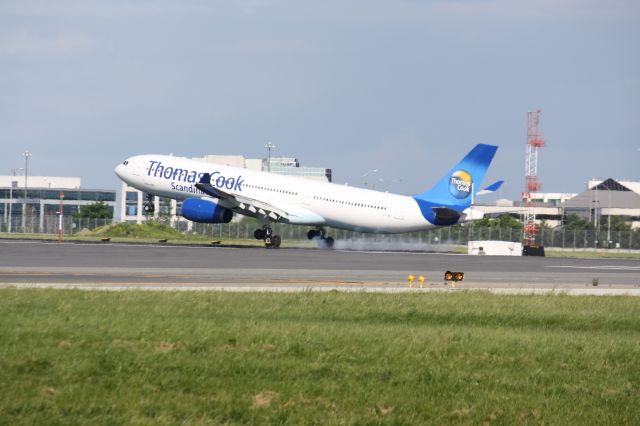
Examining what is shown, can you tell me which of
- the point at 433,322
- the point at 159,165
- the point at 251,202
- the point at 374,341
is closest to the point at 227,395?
the point at 374,341

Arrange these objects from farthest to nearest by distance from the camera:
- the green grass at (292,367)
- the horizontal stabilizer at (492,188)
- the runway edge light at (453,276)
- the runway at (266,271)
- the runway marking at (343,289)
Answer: the horizontal stabilizer at (492,188), the runway edge light at (453,276), the runway at (266,271), the runway marking at (343,289), the green grass at (292,367)

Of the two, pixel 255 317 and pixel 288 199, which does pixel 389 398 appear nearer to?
pixel 255 317

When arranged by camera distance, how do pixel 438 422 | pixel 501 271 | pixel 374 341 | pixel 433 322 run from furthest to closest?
pixel 501 271
pixel 433 322
pixel 374 341
pixel 438 422

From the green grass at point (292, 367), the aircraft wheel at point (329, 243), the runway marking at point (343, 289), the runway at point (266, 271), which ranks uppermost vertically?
the aircraft wheel at point (329, 243)

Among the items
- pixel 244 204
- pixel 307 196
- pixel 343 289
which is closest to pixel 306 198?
pixel 307 196

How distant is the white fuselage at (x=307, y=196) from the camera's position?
7562 cm

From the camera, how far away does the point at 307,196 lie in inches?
3014

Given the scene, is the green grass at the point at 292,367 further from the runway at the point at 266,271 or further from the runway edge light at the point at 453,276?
the runway edge light at the point at 453,276

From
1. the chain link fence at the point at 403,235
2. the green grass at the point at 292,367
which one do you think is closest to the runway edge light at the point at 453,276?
the green grass at the point at 292,367

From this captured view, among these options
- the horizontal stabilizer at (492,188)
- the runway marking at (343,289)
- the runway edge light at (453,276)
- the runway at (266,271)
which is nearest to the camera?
the runway marking at (343,289)

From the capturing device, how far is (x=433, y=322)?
2706 centimetres

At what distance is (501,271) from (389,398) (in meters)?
35.3

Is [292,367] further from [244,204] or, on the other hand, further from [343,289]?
[244,204]

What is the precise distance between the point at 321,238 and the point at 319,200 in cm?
525
